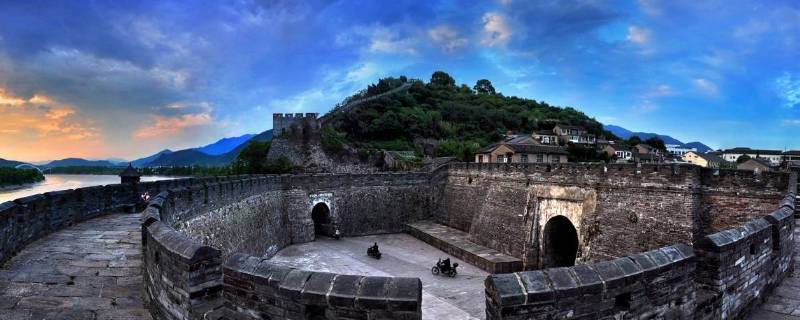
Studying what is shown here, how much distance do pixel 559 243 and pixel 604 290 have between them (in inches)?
647

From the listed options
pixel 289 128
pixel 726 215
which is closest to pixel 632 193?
pixel 726 215

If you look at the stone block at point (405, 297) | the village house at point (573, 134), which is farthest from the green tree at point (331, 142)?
the village house at point (573, 134)

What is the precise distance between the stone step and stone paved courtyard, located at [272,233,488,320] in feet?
1.04

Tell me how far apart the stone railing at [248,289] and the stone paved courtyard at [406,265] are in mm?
→ 8824

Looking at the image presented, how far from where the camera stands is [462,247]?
812 inches

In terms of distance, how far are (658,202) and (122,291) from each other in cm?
1394

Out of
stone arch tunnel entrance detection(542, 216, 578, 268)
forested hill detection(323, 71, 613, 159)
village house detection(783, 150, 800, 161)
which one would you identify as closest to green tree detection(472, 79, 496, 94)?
forested hill detection(323, 71, 613, 159)

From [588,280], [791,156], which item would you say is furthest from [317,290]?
[791,156]

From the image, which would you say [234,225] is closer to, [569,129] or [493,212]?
Answer: [493,212]

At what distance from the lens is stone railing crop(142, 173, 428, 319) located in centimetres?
316

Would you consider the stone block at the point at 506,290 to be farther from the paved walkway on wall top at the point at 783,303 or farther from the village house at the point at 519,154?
the village house at the point at 519,154

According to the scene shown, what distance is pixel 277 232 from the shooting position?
21.1 metres

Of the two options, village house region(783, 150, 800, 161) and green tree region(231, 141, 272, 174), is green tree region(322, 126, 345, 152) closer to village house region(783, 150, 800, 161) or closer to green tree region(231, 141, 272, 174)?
green tree region(231, 141, 272, 174)

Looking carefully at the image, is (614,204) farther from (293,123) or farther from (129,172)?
(293,123)
